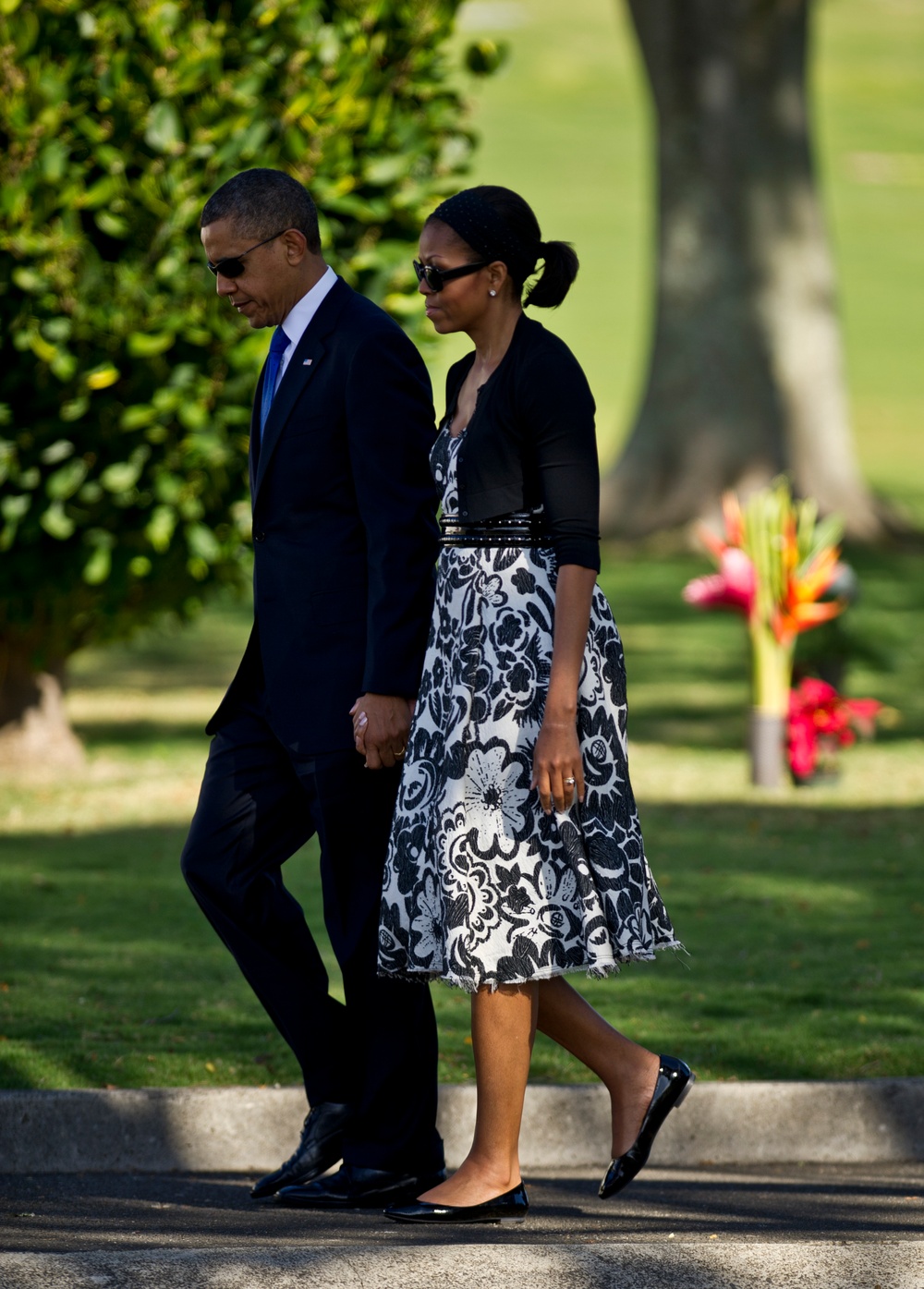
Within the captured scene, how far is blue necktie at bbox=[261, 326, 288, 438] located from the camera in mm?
4160

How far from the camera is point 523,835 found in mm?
3748

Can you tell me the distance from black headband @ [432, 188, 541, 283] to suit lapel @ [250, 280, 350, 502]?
38 centimetres

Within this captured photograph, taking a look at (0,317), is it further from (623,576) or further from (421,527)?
(623,576)

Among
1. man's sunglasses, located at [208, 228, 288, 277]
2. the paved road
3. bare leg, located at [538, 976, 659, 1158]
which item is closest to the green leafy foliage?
man's sunglasses, located at [208, 228, 288, 277]

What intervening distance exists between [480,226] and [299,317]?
0.52 metres

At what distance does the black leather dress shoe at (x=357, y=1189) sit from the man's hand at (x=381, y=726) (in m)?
0.88

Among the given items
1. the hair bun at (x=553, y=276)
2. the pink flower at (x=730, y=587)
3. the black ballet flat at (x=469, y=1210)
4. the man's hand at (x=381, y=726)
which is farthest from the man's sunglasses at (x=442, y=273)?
the pink flower at (x=730, y=587)

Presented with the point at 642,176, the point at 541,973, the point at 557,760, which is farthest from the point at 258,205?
the point at 642,176

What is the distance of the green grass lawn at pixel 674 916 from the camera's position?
16.8 ft

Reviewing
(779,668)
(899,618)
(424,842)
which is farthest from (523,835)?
(899,618)

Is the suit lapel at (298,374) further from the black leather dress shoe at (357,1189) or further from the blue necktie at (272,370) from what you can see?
the black leather dress shoe at (357,1189)

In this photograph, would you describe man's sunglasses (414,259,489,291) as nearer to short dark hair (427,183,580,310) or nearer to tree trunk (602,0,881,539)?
short dark hair (427,183,580,310)

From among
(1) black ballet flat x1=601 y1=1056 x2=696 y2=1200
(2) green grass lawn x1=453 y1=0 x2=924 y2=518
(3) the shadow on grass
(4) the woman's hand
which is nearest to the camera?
(4) the woman's hand

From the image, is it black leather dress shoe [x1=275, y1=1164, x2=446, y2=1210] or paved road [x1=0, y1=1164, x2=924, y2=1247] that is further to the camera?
black leather dress shoe [x1=275, y1=1164, x2=446, y2=1210]
